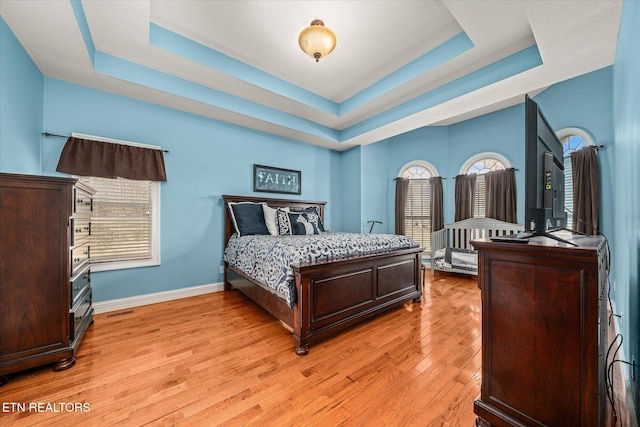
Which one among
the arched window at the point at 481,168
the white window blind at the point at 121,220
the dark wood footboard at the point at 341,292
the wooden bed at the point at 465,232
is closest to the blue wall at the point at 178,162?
the white window blind at the point at 121,220

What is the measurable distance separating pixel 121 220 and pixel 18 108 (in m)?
1.33

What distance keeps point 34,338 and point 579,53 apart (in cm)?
480

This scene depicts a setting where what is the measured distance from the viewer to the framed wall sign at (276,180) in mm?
3996

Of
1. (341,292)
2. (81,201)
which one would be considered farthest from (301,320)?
(81,201)

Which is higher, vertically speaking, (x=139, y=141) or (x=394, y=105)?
(x=394, y=105)

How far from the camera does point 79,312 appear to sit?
1.96 metres

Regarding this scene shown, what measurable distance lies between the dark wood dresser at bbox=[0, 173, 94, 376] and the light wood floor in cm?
20

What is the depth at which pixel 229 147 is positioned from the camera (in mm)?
3732

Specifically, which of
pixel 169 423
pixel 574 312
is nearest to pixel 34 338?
pixel 169 423

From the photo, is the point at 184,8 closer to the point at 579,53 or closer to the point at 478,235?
the point at 579,53

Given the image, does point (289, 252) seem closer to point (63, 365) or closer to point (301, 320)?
point (301, 320)

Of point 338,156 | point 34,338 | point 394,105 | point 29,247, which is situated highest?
point 394,105

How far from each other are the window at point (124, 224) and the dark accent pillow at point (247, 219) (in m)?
0.94

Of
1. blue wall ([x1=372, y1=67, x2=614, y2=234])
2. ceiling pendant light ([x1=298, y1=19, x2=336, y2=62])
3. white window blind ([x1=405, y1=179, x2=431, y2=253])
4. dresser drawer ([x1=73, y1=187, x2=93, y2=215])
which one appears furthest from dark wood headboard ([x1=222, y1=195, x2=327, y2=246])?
ceiling pendant light ([x1=298, y1=19, x2=336, y2=62])
